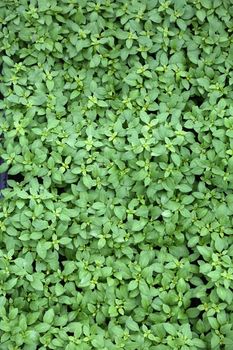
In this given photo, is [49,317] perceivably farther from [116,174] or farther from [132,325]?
[116,174]

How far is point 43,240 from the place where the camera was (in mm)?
2586

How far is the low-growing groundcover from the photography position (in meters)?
2.51

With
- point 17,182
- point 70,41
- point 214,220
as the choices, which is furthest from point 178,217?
point 70,41

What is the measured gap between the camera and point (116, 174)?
8.73ft

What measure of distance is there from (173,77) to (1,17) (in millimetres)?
876

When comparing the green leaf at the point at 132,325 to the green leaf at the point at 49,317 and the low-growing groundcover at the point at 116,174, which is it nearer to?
the low-growing groundcover at the point at 116,174

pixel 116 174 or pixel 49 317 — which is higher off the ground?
pixel 116 174

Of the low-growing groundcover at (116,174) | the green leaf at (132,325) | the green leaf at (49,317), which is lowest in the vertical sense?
the green leaf at (49,317)

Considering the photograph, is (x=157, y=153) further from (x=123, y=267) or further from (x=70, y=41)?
(x=70, y=41)

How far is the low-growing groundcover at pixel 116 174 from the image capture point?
2.51 meters

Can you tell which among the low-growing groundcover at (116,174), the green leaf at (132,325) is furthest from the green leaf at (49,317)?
the green leaf at (132,325)

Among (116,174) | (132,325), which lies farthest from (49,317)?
(116,174)

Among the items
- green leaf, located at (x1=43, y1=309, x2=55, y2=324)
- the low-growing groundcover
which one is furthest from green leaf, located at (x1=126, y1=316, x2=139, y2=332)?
green leaf, located at (x1=43, y1=309, x2=55, y2=324)

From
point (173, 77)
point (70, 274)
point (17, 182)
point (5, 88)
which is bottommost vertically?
point (70, 274)
